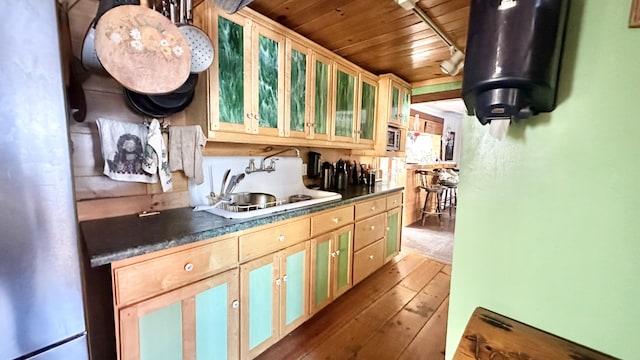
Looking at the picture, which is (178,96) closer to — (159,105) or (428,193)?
(159,105)

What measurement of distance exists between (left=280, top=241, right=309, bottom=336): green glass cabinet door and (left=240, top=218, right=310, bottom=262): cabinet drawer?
2.5 inches

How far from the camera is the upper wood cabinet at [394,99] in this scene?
9.21ft

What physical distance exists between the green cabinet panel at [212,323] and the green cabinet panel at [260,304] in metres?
0.16

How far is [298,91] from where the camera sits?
1914mm

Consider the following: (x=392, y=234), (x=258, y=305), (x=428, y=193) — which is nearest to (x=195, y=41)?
(x=258, y=305)

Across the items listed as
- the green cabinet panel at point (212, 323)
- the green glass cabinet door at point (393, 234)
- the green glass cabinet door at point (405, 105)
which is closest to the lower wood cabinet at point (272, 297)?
the green cabinet panel at point (212, 323)

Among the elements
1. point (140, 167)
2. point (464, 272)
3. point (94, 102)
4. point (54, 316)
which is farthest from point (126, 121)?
point (464, 272)

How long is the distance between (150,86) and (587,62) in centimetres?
145

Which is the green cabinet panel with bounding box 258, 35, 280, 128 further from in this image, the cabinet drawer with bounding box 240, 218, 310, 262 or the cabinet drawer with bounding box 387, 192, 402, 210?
the cabinet drawer with bounding box 387, 192, 402, 210

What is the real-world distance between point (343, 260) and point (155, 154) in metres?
Answer: 1.57

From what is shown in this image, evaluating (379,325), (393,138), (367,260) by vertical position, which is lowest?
(379,325)

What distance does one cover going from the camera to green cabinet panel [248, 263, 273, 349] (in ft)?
4.75

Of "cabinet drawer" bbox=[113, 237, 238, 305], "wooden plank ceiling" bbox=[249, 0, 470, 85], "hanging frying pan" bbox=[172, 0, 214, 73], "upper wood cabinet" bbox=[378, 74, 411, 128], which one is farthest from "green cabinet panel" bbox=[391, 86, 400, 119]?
"cabinet drawer" bbox=[113, 237, 238, 305]

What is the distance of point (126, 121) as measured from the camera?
1336 millimetres
